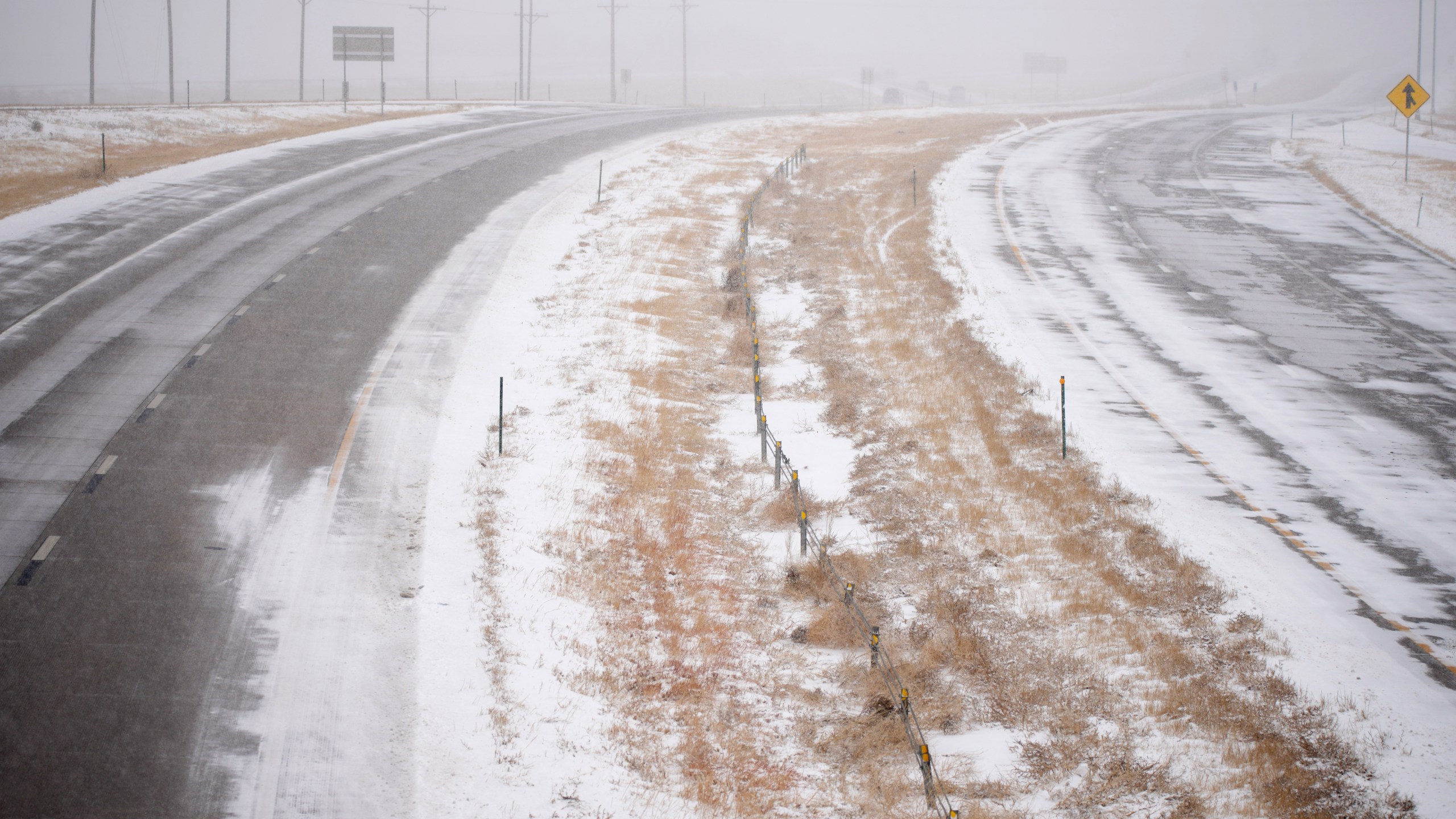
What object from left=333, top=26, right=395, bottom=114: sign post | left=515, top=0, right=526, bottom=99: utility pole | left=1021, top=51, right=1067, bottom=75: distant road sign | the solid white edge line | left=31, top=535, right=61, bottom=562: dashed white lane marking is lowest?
left=31, top=535, right=61, bottom=562: dashed white lane marking

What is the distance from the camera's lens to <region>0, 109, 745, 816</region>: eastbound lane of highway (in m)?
8.32

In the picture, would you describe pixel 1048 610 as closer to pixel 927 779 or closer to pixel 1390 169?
pixel 927 779

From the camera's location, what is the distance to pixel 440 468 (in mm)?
14414

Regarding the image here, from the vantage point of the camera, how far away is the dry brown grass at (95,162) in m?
27.8

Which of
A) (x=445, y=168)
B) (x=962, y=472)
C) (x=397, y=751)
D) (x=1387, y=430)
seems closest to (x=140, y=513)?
(x=397, y=751)

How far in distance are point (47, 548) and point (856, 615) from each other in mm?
9431

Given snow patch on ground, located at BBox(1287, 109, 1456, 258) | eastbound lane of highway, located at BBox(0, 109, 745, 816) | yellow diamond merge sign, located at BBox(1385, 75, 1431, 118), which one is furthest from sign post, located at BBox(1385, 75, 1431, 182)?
eastbound lane of highway, located at BBox(0, 109, 745, 816)

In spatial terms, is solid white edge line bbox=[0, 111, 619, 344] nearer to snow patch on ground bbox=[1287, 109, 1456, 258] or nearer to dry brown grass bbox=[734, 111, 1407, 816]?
dry brown grass bbox=[734, 111, 1407, 816]

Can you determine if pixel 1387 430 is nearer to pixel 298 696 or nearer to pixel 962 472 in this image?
pixel 962 472

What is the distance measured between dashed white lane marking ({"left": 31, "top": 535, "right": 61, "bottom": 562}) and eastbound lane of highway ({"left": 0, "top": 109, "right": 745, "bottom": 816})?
0.04 m

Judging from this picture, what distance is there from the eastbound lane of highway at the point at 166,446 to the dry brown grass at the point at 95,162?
2836 mm

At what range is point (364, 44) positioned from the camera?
183ft

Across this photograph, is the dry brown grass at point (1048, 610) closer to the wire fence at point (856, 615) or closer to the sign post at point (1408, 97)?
the wire fence at point (856, 615)

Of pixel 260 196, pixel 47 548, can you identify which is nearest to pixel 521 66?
pixel 260 196
